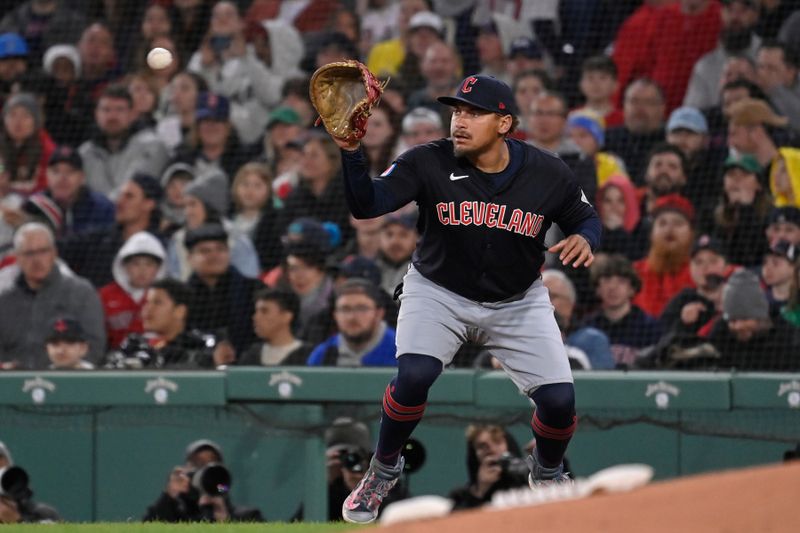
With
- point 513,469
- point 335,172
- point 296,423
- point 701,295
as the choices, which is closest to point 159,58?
point 335,172

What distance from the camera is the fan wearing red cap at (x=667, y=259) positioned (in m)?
8.16

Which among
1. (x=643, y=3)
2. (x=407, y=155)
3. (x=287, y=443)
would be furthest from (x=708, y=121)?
(x=407, y=155)

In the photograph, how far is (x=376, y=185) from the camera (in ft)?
16.8

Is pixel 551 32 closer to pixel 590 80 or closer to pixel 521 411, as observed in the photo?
pixel 590 80

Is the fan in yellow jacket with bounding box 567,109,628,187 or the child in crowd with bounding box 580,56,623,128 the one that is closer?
the fan in yellow jacket with bounding box 567,109,628,187

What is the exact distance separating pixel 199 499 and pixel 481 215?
2.43 metres

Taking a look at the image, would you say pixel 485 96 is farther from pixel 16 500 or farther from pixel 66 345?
pixel 66 345

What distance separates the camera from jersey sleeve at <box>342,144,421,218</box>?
197 inches

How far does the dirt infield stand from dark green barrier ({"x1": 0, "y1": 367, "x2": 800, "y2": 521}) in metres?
3.17

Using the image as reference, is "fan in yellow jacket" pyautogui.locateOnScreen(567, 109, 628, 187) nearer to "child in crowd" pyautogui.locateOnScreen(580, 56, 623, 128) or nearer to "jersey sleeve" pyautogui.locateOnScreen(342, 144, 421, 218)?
"child in crowd" pyautogui.locateOnScreen(580, 56, 623, 128)

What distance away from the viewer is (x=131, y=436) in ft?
24.5

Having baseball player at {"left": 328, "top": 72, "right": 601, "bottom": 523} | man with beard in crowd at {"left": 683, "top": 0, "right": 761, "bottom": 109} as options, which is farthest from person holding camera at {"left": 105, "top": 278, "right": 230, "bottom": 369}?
man with beard in crowd at {"left": 683, "top": 0, "right": 761, "bottom": 109}

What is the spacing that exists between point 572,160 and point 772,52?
1605 millimetres

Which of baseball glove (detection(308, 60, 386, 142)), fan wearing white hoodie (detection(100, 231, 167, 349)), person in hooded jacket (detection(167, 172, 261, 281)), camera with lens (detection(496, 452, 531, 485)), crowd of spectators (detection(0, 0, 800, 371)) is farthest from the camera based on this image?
person in hooded jacket (detection(167, 172, 261, 281))
